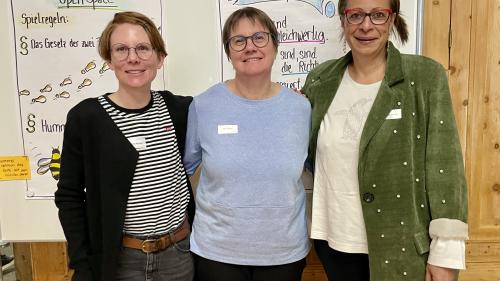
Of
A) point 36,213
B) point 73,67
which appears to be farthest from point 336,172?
point 36,213

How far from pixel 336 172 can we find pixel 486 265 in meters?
1.36

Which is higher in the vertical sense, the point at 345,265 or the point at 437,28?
the point at 437,28

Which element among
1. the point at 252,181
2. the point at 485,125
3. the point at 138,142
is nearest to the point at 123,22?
the point at 138,142

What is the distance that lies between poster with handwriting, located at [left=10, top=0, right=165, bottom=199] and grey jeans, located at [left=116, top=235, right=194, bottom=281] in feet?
2.58

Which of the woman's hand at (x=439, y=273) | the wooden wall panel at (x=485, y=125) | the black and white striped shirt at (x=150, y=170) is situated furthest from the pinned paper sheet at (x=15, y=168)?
the wooden wall panel at (x=485, y=125)

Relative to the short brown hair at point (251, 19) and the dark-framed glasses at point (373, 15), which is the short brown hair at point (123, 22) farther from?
the dark-framed glasses at point (373, 15)

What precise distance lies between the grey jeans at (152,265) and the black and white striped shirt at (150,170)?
0.07m

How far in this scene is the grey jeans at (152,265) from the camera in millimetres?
1287

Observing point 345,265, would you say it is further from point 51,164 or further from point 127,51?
point 51,164

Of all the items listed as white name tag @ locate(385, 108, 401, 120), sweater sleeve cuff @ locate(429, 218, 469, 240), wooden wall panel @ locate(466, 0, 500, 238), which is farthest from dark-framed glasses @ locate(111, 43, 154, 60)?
wooden wall panel @ locate(466, 0, 500, 238)

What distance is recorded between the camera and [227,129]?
130 cm

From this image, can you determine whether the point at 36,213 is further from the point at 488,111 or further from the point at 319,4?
the point at 488,111

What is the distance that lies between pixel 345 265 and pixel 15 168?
5.07 ft

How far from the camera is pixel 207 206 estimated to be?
1.32 meters
